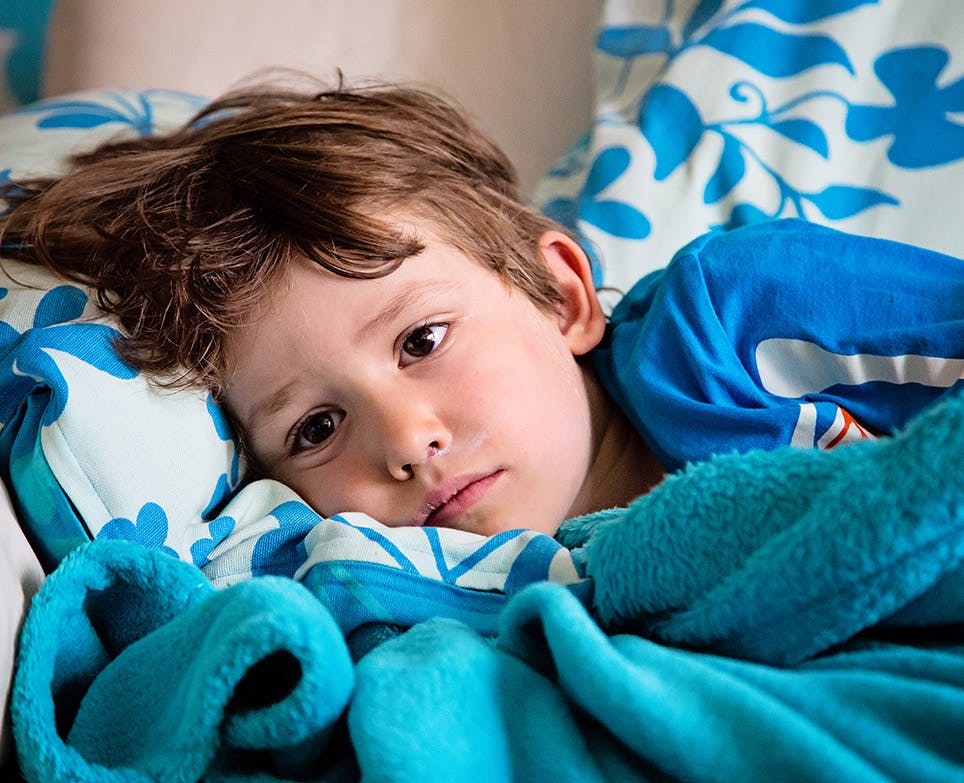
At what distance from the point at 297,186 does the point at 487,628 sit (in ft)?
1.47

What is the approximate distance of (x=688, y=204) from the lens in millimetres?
1156

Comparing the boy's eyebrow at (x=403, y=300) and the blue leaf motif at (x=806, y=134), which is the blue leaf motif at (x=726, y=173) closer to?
the blue leaf motif at (x=806, y=134)

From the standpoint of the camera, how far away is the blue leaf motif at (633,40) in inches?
52.8

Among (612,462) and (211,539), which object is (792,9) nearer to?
(612,462)

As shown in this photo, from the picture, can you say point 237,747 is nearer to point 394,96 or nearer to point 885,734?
point 885,734

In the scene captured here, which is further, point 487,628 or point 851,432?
point 851,432

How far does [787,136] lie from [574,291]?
36 centimetres

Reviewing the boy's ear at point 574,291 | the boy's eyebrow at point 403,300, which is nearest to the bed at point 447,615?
the boy's eyebrow at point 403,300

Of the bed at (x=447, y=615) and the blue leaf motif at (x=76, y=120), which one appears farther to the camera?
the blue leaf motif at (x=76, y=120)

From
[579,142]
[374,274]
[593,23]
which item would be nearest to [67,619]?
[374,274]

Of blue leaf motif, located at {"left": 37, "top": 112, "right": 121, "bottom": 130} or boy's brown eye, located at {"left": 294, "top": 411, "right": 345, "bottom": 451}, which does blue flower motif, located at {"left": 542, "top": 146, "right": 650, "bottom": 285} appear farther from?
blue leaf motif, located at {"left": 37, "top": 112, "right": 121, "bottom": 130}

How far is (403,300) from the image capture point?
858mm

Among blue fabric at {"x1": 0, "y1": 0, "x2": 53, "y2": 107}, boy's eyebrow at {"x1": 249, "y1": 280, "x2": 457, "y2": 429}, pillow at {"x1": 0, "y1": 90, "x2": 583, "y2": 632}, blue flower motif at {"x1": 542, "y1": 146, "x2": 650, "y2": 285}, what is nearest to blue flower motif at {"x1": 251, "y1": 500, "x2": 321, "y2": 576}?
pillow at {"x1": 0, "y1": 90, "x2": 583, "y2": 632}

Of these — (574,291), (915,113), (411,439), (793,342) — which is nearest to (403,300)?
(411,439)
